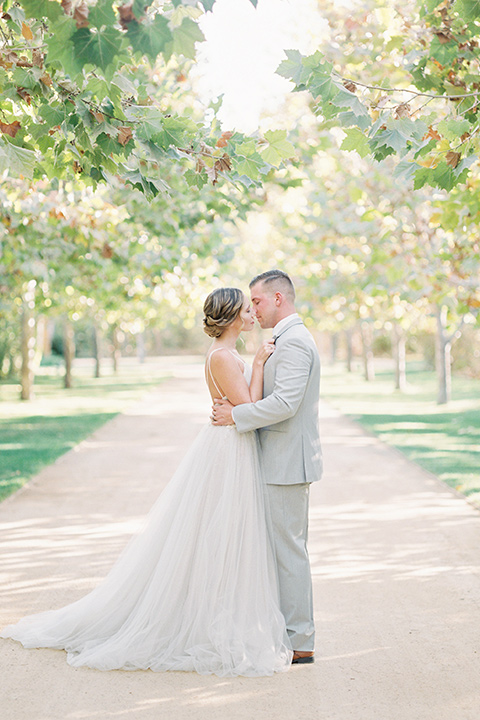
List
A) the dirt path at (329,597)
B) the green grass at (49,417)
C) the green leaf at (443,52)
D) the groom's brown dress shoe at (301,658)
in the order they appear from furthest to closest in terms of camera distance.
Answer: the green grass at (49,417) → the green leaf at (443,52) → the groom's brown dress shoe at (301,658) → the dirt path at (329,597)

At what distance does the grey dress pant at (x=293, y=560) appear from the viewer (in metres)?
4.64

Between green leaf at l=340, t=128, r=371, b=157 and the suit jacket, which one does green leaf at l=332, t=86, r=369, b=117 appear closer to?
green leaf at l=340, t=128, r=371, b=157

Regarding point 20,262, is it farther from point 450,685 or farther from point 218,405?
point 450,685

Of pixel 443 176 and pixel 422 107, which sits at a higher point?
pixel 422 107

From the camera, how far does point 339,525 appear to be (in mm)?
8180

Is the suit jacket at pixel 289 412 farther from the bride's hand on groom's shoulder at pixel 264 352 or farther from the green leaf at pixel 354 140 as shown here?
the green leaf at pixel 354 140

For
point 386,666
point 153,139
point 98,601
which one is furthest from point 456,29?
point 98,601

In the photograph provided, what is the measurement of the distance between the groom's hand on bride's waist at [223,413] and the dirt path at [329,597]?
4.88 ft

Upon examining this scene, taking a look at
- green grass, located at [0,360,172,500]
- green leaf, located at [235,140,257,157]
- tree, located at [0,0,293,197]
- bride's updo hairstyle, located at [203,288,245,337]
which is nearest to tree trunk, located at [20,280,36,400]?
green grass, located at [0,360,172,500]

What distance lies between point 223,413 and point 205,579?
1.01m

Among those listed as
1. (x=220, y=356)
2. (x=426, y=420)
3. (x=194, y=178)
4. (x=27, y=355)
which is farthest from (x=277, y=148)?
(x=27, y=355)

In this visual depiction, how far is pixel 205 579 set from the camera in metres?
4.62

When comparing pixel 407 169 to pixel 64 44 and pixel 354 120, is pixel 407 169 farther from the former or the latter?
pixel 64 44

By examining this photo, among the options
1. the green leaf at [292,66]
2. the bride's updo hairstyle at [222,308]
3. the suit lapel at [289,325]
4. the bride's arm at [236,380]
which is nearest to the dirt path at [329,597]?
the bride's arm at [236,380]
